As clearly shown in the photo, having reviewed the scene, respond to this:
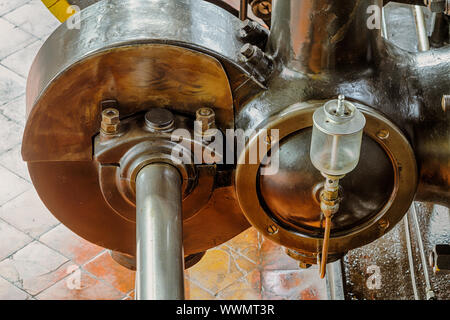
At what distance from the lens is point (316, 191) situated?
1.75 m

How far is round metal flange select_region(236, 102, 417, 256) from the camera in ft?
5.62

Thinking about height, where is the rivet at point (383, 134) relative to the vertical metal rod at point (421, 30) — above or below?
below

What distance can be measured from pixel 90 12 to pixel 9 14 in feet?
7.12

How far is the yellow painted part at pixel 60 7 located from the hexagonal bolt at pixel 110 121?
1.56 feet

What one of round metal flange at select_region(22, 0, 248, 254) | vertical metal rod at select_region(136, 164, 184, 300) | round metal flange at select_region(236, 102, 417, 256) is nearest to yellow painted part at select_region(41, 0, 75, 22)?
round metal flange at select_region(22, 0, 248, 254)

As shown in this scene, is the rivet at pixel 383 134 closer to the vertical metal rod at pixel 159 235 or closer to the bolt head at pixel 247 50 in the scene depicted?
the bolt head at pixel 247 50

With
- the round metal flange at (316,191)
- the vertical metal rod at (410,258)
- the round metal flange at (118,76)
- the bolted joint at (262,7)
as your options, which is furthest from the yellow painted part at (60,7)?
the vertical metal rod at (410,258)

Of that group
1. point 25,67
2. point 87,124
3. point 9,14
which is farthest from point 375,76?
point 9,14

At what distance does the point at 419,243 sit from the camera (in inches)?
94.9

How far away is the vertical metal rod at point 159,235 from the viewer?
151 cm

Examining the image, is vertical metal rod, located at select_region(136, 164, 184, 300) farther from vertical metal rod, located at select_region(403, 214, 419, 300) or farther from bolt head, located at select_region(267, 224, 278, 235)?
vertical metal rod, located at select_region(403, 214, 419, 300)

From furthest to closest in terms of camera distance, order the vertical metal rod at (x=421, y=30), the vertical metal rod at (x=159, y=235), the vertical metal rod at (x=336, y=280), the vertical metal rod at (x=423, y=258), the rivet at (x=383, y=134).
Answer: the vertical metal rod at (x=421, y=30), the vertical metal rod at (x=336, y=280), the vertical metal rod at (x=423, y=258), the rivet at (x=383, y=134), the vertical metal rod at (x=159, y=235)

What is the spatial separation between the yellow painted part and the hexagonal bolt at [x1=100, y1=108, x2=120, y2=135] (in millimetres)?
474

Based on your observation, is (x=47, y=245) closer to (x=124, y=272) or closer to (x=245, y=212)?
(x=124, y=272)
